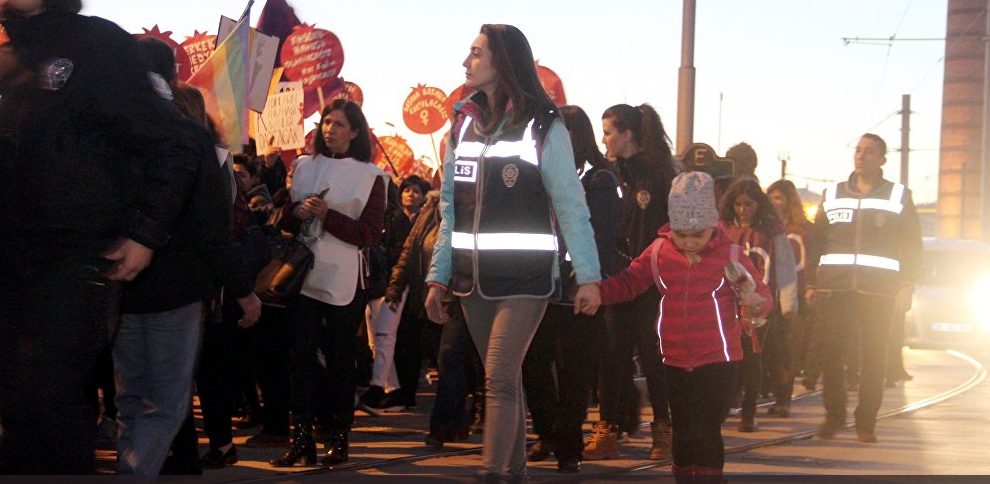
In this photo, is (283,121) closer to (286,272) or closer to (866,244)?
(866,244)

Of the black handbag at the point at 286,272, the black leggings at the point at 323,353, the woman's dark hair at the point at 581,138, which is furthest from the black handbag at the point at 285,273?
the woman's dark hair at the point at 581,138

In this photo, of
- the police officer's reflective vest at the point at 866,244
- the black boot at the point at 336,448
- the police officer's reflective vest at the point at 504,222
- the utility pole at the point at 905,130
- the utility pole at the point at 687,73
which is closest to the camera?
the police officer's reflective vest at the point at 504,222

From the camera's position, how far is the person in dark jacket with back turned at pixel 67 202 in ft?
14.4

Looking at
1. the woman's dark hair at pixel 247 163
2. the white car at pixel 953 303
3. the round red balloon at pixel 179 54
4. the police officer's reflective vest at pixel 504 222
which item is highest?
the round red balloon at pixel 179 54

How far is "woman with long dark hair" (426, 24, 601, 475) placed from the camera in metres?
6.00

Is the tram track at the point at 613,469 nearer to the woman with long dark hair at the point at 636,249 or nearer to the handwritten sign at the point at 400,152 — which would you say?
the woman with long dark hair at the point at 636,249

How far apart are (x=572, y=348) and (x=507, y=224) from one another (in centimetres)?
241

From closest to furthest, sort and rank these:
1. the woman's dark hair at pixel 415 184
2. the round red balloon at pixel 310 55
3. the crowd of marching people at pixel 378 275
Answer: the crowd of marching people at pixel 378 275
the woman's dark hair at pixel 415 184
the round red balloon at pixel 310 55

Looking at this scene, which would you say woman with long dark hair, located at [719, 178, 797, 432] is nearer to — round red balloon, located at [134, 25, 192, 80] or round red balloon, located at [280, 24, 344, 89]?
round red balloon, located at [134, 25, 192, 80]

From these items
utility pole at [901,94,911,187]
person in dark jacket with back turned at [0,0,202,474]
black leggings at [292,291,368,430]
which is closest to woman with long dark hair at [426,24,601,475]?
person in dark jacket with back turned at [0,0,202,474]

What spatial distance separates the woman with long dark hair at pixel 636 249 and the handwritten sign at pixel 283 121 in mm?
5255

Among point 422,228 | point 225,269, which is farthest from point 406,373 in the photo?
point 225,269

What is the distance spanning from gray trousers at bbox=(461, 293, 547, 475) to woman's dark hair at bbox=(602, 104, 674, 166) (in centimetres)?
329

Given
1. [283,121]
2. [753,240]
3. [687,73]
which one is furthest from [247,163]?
[687,73]
